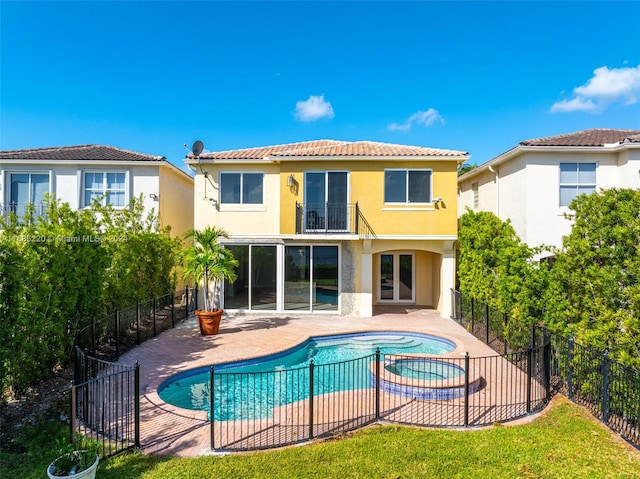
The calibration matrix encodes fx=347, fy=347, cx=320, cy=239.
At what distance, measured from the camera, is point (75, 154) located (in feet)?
67.9

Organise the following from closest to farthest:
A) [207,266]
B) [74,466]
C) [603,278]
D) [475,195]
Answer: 1. [74,466]
2. [603,278]
3. [207,266]
4. [475,195]

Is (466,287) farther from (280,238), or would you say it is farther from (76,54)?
(76,54)

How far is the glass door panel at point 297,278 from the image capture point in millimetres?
19234

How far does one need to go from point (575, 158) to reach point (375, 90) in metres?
13.0

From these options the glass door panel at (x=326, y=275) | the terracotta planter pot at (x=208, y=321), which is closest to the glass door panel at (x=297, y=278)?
the glass door panel at (x=326, y=275)

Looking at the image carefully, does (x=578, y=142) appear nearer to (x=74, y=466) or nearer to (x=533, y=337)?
(x=533, y=337)

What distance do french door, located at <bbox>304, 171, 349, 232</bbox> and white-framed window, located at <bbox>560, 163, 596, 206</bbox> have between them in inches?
410

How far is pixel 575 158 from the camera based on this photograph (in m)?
16.7

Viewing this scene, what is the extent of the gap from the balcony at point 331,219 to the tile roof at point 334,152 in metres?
2.66

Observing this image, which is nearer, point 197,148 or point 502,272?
point 502,272

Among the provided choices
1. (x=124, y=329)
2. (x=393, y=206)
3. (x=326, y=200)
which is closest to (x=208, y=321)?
(x=124, y=329)

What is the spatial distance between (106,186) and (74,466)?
18.5 metres

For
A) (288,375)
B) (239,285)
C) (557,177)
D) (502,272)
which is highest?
(557,177)

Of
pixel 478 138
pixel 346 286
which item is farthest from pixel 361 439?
pixel 478 138
